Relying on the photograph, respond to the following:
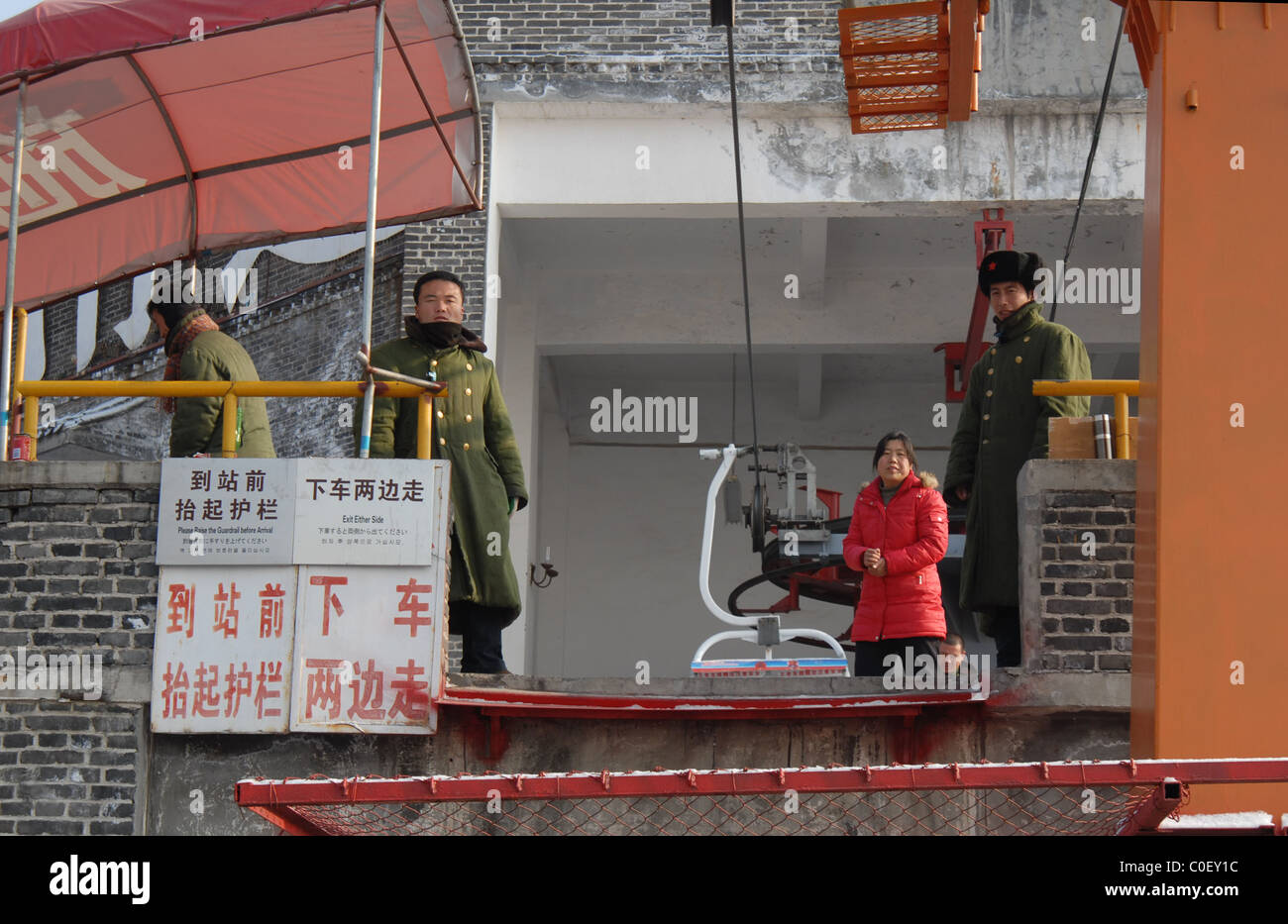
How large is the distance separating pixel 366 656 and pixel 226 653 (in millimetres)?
639

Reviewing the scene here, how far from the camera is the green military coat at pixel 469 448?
26.0ft

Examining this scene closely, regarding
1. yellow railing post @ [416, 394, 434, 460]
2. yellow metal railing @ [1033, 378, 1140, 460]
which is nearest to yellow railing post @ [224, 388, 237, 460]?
yellow railing post @ [416, 394, 434, 460]

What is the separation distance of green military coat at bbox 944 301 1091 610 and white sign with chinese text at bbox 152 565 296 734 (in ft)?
10.7

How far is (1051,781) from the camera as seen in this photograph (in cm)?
502

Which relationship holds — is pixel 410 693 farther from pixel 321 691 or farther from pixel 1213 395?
pixel 1213 395

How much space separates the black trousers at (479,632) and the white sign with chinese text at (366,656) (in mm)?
516

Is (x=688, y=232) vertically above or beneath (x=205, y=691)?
above

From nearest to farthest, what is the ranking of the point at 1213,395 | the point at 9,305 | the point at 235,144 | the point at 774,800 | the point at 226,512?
the point at 1213,395, the point at 774,800, the point at 226,512, the point at 9,305, the point at 235,144

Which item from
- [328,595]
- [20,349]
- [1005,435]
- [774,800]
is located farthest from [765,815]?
[20,349]

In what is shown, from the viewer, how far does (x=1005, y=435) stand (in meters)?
8.30

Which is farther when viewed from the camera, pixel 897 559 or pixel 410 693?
pixel 897 559

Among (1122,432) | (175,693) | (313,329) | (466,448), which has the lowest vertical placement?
(175,693)

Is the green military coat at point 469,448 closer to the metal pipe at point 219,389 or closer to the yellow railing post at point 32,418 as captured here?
the metal pipe at point 219,389

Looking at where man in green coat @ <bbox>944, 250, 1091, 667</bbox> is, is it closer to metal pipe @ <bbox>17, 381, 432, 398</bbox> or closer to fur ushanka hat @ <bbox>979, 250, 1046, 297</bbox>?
fur ushanka hat @ <bbox>979, 250, 1046, 297</bbox>
